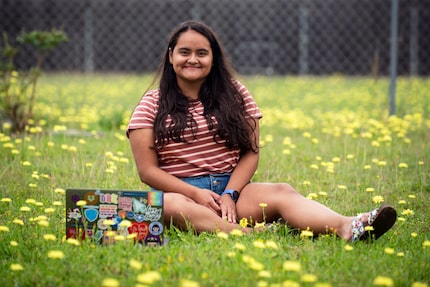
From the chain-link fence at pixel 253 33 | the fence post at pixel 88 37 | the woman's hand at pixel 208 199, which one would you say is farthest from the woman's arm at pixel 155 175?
the fence post at pixel 88 37

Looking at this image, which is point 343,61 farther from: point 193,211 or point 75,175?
point 193,211

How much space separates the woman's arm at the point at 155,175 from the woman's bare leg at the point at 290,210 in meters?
0.14

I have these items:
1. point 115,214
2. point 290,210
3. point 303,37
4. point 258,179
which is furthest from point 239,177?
point 303,37

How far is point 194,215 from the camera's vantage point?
8.16 feet

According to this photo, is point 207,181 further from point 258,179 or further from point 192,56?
point 258,179

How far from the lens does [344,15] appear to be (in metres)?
10.9

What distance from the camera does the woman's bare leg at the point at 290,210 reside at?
2406 mm

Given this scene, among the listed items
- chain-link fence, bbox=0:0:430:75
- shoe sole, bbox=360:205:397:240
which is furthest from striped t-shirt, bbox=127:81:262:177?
chain-link fence, bbox=0:0:430:75

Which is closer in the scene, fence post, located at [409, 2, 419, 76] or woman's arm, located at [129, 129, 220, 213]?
woman's arm, located at [129, 129, 220, 213]

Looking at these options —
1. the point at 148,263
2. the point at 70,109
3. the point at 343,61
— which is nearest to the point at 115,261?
the point at 148,263

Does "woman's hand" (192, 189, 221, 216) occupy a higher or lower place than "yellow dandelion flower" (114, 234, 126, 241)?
higher

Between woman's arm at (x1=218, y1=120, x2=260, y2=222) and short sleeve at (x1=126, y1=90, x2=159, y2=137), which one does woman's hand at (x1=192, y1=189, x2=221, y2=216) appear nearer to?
woman's arm at (x1=218, y1=120, x2=260, y2=222)

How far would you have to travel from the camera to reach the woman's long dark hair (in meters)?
2.71

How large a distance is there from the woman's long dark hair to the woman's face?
0.10 ft
